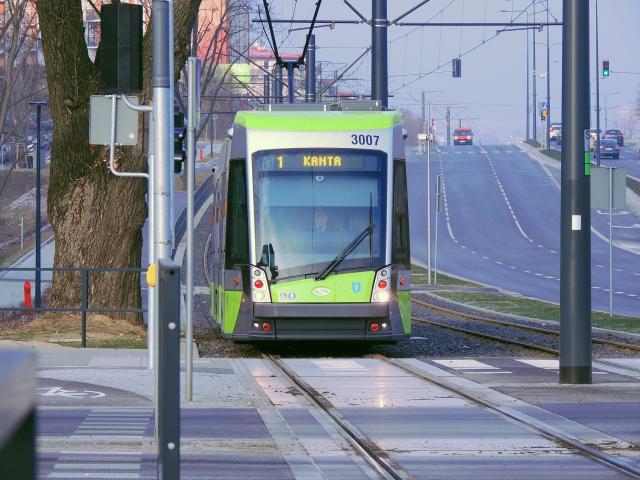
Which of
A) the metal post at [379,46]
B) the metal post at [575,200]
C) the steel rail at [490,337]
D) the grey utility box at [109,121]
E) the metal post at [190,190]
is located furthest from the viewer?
the metal post at [379,46]

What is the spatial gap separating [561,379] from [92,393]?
4862mm

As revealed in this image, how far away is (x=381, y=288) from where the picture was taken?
17891 mm

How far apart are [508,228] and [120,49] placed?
63.9m

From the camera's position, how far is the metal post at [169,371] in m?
3.58

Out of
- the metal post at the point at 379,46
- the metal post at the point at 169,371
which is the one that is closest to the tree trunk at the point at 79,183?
the metal post at the point at 379,46

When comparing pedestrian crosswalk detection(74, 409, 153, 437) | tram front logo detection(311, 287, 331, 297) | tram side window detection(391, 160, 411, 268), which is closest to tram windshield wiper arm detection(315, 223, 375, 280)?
tram front logo detection(311, 287, 331, 297)

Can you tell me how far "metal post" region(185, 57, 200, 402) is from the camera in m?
11.6

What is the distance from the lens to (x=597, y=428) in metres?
Result: 10.5

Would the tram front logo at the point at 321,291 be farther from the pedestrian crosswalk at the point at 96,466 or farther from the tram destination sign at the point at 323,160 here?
the pedestrian crosswalk at the point at 96,466

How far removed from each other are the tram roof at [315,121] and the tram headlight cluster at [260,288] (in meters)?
2.03

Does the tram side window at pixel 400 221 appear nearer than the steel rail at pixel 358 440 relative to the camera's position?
No

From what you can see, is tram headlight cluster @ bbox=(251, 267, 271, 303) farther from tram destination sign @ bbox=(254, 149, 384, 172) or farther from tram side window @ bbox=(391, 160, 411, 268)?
tram side window @ bbox=(391, 160, 411, 268)

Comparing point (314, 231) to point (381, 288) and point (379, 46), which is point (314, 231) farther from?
point (379, 46)

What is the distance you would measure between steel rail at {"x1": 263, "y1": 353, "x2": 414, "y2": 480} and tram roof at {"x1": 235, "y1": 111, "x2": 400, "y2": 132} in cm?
466
